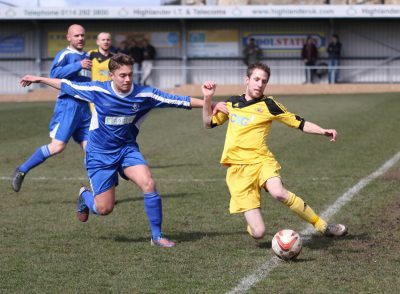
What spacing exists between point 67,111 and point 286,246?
4.69 meters

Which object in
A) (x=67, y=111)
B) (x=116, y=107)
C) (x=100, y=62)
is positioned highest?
(x=100, y=62)

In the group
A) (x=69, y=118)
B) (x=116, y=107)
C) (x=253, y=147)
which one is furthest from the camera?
(x=69, y=118)

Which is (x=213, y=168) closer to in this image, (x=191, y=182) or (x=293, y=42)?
(x=191, y=182)

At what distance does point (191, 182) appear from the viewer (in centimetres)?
1209

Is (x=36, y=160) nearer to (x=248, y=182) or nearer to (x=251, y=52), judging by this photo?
(x=248, y=182)

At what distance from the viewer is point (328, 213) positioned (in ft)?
30.4

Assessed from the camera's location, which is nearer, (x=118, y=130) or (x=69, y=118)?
(x=118, y=130)

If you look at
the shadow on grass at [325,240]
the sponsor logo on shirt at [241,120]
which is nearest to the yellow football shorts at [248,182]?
the sponsor logo on shirt at [241,120]

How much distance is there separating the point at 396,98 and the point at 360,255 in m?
20.1

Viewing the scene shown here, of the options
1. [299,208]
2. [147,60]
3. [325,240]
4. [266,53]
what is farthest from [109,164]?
[266,53]

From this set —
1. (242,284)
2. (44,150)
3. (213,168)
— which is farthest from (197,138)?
(242,284)

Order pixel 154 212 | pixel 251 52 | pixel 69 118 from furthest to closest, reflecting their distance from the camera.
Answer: pixel 251 52 < pixel 69 118 < pixel 154 212

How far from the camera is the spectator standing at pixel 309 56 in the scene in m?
33.0

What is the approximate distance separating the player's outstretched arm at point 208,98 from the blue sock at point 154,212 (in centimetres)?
82
